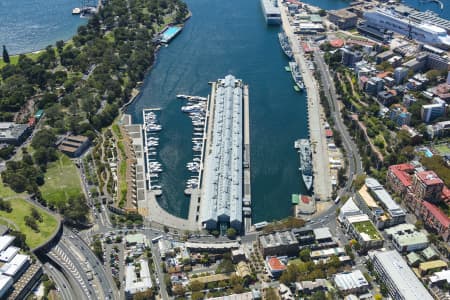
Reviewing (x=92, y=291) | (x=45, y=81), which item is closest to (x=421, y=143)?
(x=92, y=291)

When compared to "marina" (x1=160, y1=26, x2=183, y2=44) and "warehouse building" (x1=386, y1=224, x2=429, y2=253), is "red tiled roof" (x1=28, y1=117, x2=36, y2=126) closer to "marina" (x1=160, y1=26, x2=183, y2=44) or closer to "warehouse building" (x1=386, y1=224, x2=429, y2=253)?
"marina" (x1=160, y1=26, x2=183, y2=44)

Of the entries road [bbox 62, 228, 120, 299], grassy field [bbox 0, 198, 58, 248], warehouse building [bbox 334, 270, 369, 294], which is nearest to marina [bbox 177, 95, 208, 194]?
road [bbox 62, 228, 120, 299]

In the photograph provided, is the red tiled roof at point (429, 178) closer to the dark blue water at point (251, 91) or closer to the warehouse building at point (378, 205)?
the warehouse building at point (378, 205)

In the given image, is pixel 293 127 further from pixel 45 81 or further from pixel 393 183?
pixel 45 81

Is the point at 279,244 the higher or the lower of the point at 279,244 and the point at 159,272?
the higher

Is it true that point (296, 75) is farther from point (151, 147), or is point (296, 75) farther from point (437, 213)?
point (437, 213)

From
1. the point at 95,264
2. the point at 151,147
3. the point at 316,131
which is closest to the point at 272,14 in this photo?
the point at 316,131
